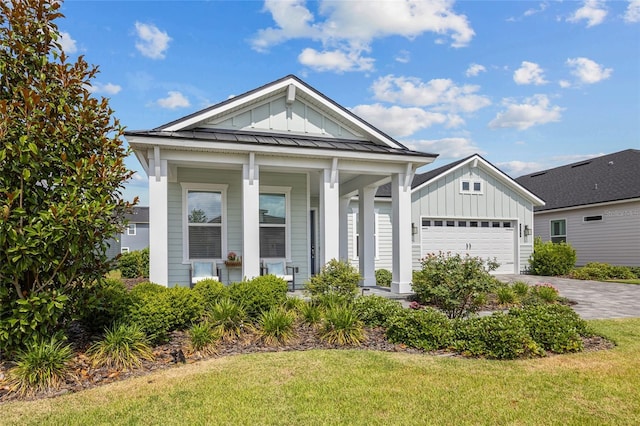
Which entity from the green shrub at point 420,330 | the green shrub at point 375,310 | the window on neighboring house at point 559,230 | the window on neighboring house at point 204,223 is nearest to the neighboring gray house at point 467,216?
the window on neighboring house at point 559,230

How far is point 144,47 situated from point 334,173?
7695 mm

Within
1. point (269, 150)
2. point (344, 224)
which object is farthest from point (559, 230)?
point (269, 150)

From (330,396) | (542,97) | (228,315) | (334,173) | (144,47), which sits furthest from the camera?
(542,97)

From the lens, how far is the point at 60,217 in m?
4.51

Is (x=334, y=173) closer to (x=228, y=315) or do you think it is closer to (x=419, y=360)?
(x=228, y=315)

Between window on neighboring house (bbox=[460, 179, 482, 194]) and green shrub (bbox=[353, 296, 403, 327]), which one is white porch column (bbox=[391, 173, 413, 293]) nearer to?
green shrub (bbox=[353, 296, 403, 327])

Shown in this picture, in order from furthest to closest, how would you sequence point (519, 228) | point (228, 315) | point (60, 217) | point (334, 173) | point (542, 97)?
→ point (519, 228), point (542, 97), point (334, 173), point (228, 315), point (60, 217)

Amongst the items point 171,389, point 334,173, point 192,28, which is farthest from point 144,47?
point 171,389

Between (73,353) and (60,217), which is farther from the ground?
(60,217)

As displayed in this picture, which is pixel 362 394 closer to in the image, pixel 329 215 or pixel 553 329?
pixel 553 329

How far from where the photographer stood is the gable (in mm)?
10258

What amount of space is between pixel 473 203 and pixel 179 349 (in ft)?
50.7

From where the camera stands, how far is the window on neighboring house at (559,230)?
2091 cm

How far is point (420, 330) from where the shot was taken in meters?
6.05
